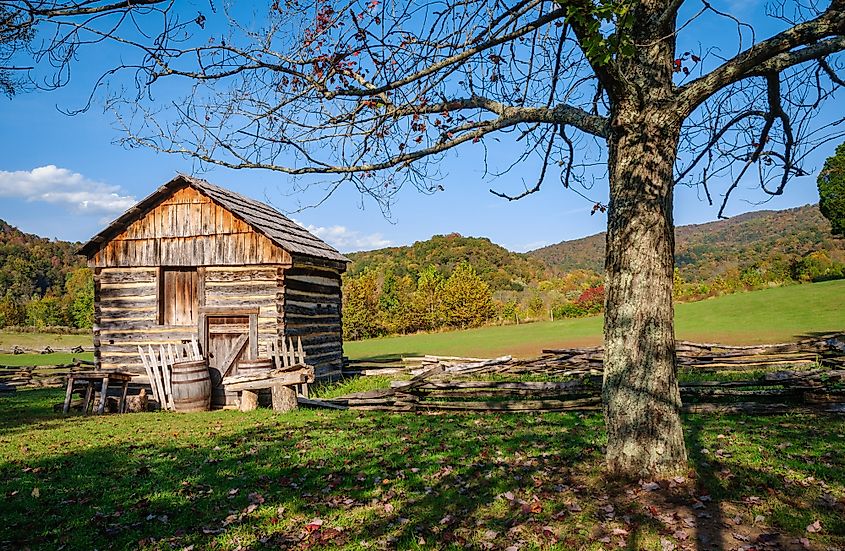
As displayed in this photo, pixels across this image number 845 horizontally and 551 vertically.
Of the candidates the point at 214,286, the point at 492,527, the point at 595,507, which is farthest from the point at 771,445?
the point at 214,286

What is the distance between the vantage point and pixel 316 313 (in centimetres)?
1639

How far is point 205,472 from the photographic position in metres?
6.76

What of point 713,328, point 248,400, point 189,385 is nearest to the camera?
point 248,400

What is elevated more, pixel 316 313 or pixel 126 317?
pixel 126 317

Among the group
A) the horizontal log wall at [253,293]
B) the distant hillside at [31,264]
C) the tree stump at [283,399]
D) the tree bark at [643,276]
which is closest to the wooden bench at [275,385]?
the tree stump at [283,399]

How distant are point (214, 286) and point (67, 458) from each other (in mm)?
6989

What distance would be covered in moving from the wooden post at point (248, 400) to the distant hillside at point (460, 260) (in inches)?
2505

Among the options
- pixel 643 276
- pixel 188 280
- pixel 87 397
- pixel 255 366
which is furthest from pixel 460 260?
pixel 643 276

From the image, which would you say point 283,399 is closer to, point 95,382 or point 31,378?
point 95,382

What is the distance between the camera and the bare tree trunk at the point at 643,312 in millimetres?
5070

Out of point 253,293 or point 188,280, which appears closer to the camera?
point 253,293

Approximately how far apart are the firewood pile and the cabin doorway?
365 centimetres

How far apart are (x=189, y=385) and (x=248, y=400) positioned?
4.83ft

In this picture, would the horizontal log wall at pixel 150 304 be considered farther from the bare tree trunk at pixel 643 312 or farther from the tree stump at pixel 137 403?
the bare tree trunk at pixel 643 312
